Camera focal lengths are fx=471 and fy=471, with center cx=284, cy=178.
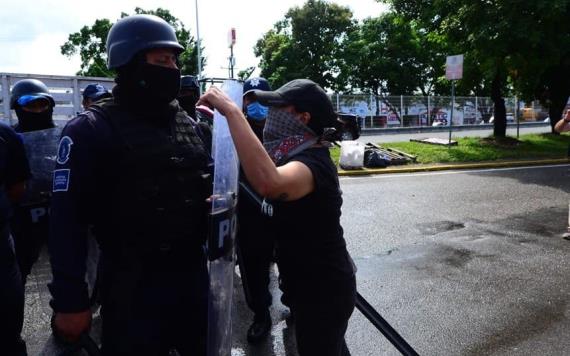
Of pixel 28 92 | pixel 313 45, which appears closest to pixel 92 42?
pixel 313 45

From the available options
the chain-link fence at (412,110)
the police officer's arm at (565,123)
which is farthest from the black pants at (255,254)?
the chain-link fence at (412,110)

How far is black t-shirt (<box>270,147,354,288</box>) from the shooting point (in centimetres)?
190

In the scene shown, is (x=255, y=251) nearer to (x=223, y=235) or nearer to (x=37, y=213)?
(x=37, y=213)

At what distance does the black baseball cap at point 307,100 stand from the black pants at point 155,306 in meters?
0.72

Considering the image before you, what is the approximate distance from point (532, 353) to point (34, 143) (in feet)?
11.7

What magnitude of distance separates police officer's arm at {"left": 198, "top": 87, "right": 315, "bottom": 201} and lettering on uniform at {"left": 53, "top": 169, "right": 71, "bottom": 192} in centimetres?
58

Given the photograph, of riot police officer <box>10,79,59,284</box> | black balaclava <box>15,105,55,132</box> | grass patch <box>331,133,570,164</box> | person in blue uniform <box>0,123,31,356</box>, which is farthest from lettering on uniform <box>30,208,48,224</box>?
grass patch <box>331,133,570,164</box>

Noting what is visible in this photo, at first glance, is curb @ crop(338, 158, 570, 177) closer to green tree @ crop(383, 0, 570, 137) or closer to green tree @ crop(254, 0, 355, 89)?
green tree @ crop(383, 0, 570, 137)

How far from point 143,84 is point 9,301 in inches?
47.4

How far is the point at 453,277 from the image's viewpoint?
466 cm

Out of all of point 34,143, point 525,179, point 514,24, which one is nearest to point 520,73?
point 514,24

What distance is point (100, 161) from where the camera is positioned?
175 cm

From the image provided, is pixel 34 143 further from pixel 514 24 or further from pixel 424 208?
pixel 514 24

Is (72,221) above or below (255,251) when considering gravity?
above
